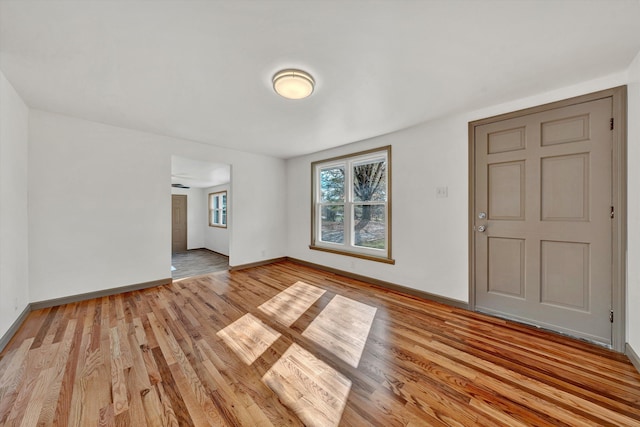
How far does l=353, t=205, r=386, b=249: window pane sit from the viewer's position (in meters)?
3.82

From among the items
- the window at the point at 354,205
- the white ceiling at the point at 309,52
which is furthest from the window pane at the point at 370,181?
the white ceiling at the point at 309,52

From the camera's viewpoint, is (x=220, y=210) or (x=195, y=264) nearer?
(x=195, y=264)

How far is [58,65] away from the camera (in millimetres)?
1949

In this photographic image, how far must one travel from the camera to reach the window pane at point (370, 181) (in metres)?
3.81

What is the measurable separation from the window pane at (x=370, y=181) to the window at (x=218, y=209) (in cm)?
451

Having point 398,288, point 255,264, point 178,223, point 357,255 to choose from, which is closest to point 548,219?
point 398,288

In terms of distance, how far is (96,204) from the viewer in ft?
10.5

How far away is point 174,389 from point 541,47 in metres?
3.53

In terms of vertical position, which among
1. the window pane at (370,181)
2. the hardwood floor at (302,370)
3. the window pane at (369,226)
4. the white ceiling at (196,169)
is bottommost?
the hardwood floor at (302,370)

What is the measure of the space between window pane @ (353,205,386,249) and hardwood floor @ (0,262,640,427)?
1.24 meters

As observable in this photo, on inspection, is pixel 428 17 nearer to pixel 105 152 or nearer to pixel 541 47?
pixel 541 47

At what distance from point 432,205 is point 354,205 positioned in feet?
4.65

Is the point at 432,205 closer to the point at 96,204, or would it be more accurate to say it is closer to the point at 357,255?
the point at 357,255

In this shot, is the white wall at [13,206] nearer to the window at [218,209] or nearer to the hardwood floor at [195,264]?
the hardwood floor at [195,264]
